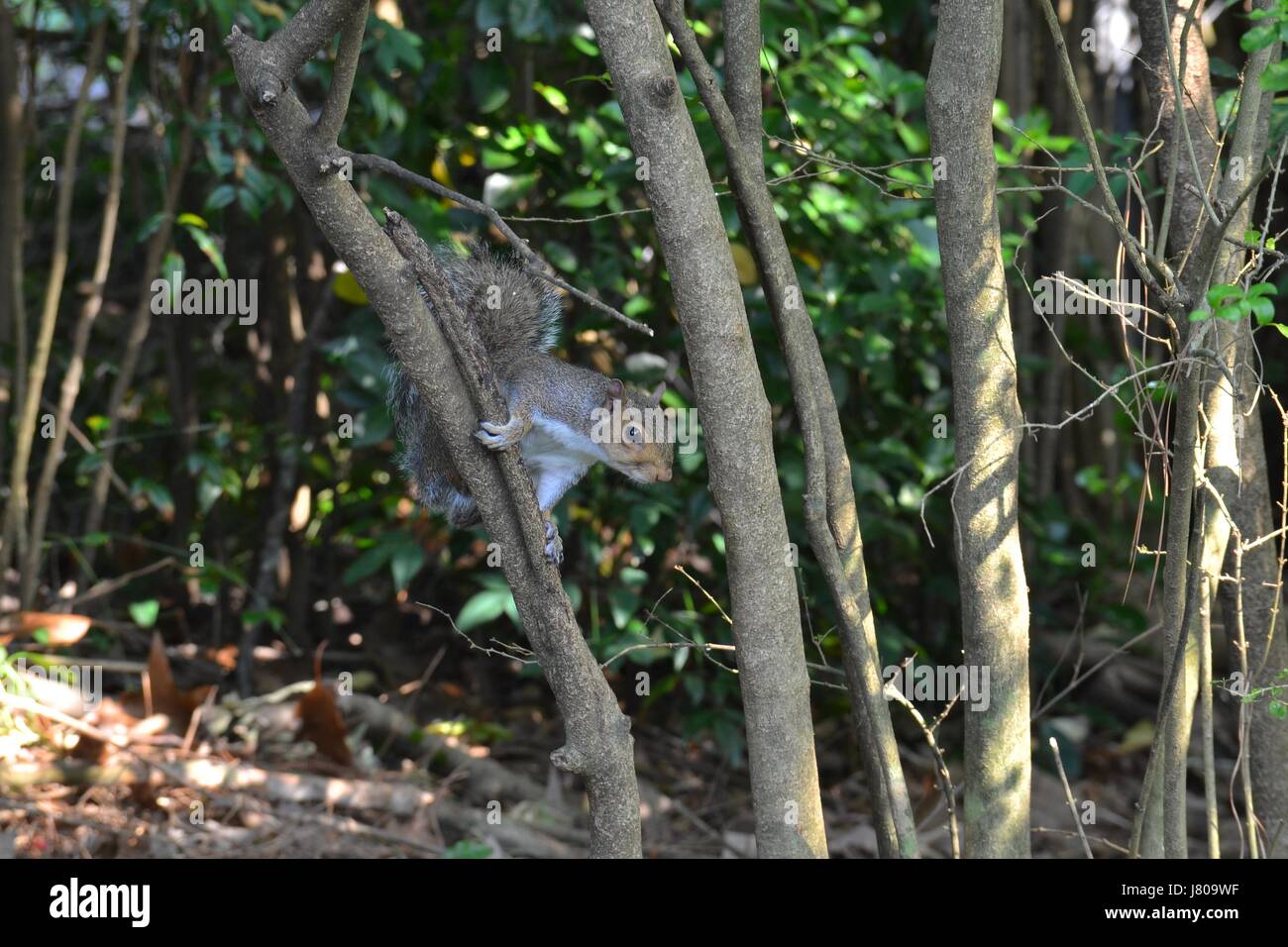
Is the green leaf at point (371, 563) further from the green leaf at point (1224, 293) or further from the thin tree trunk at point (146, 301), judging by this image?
the green leaf at point (1224, 293)

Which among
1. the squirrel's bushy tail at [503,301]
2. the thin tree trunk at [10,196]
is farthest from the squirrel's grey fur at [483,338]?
the thin tree trunk at [10,196]

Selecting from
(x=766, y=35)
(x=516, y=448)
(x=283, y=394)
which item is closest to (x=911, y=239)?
(x=766, y=35)

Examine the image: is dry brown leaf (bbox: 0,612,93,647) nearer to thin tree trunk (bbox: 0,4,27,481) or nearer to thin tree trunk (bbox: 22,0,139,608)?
thin tree trunk (bbox: 22,0,139,608)

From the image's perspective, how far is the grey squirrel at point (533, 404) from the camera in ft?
10.1

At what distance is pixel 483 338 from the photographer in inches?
119

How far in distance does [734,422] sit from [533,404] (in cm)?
111

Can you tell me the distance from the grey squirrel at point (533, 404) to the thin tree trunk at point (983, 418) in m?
1.02

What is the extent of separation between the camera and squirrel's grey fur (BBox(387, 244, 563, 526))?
3.05 m

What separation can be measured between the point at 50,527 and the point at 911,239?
3.62 m

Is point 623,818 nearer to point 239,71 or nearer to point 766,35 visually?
point 239,71

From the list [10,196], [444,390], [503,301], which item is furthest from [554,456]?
[10,196]
